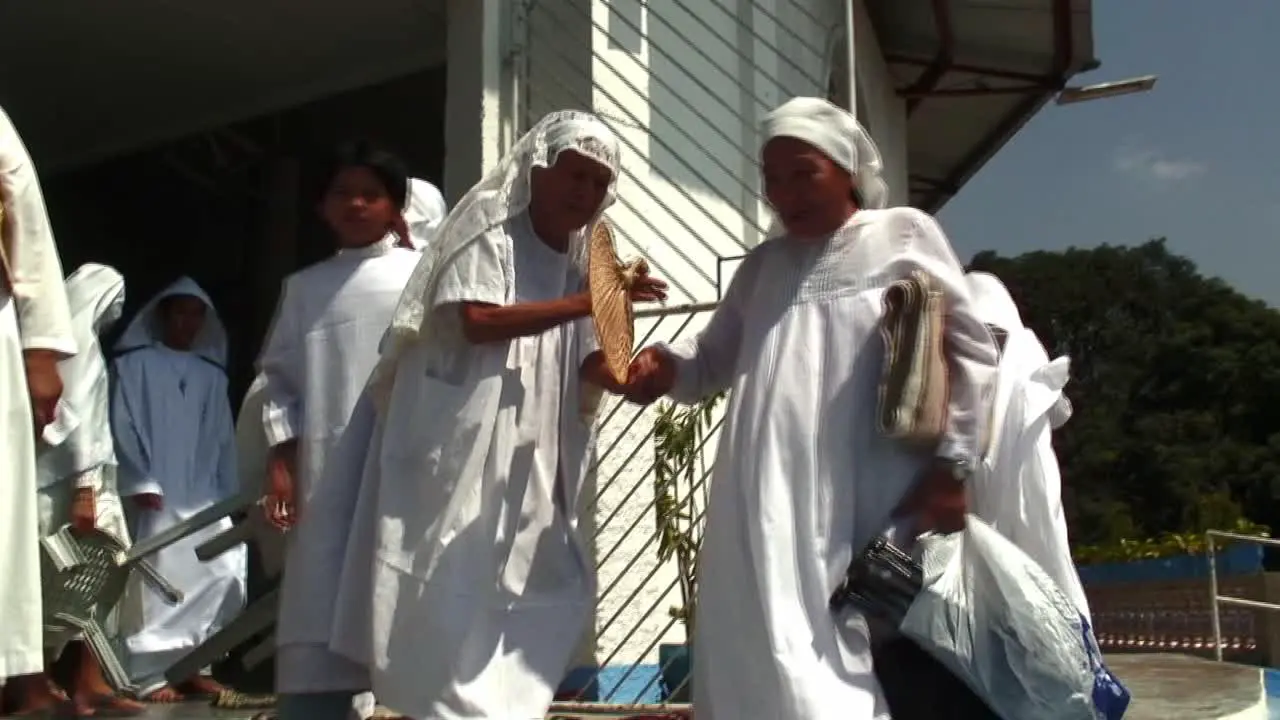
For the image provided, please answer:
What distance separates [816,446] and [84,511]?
2011 mm

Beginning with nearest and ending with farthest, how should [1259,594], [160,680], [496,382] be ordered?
1. [496,382]
2. [160,680]
3. [1259,594]

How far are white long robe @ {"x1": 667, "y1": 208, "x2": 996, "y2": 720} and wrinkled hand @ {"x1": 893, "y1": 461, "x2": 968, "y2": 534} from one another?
36 millimetres

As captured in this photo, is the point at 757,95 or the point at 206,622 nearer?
the point at 206,622

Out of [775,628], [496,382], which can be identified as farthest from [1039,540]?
[496,382]

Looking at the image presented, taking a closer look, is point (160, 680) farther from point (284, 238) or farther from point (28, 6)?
point (284, 238)

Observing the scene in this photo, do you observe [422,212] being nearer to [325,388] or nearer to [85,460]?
[325,388]

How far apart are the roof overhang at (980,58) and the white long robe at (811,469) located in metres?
6.29

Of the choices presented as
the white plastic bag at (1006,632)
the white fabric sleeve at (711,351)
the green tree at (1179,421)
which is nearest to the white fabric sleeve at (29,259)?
the white fabric sleeve at (711,351)

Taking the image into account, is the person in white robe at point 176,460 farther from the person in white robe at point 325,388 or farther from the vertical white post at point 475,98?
the person in white robe at point 325,388

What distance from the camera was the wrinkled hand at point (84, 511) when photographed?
11.2ft

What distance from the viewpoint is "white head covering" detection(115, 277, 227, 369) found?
510 cm

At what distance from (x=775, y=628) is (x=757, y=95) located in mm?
3537

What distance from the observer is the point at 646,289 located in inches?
106

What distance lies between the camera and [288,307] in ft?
9.91
